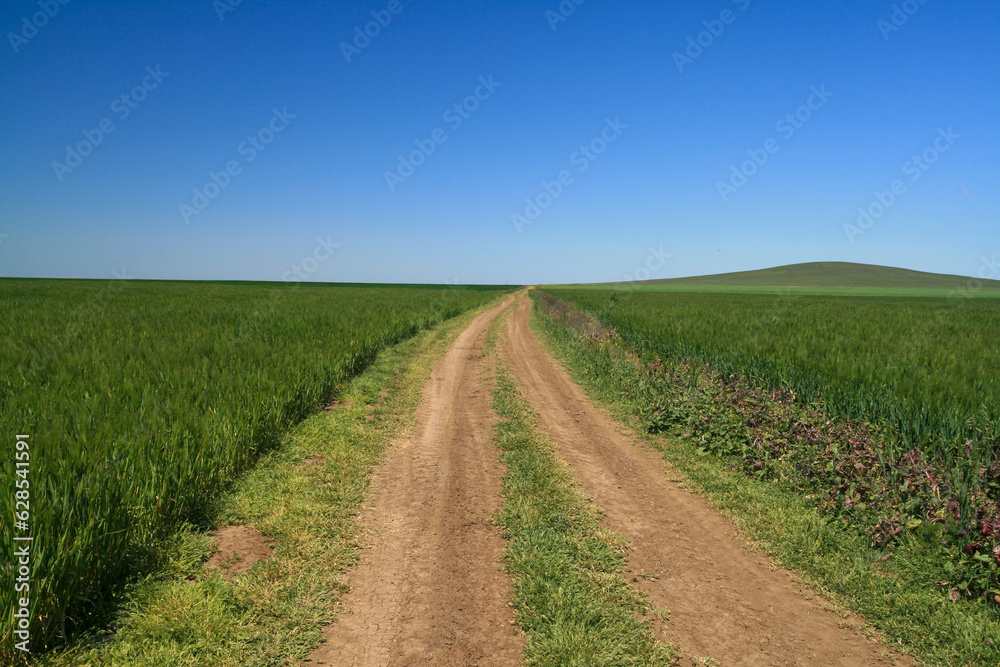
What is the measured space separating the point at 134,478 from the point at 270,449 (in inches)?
105

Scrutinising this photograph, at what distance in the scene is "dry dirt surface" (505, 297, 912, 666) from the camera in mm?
3334

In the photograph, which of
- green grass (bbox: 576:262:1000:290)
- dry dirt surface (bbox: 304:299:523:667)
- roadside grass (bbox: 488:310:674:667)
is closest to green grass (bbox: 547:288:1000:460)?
roadside grass (bbox: 488:310:674:667)

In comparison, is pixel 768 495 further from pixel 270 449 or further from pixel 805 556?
pixel 270 449

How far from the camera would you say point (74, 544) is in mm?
3170

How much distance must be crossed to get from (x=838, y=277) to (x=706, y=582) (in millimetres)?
140915

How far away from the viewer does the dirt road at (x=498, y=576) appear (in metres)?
3.28

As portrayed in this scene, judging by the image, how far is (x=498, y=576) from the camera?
13.3 ft

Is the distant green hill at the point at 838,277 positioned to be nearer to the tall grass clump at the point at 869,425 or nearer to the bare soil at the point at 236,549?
the tall grass clump at the point at 869,425

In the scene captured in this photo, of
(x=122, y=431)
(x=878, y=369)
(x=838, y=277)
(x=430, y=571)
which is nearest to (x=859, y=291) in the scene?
(x=838, y=277)

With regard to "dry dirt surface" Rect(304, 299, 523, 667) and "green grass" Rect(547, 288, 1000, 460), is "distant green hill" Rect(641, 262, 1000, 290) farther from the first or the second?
"dry dirt surface" Rect(304, 299, 523, 667)

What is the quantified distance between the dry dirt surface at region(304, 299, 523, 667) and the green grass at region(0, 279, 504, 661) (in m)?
1.75

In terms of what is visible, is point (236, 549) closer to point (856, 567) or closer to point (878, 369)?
point (856, 567)

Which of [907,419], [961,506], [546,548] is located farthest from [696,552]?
[907,419]

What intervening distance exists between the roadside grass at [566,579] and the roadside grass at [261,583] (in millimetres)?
1555
